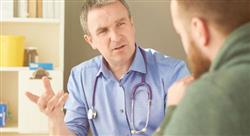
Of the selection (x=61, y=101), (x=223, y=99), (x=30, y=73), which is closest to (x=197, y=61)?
(x=223, y=99)

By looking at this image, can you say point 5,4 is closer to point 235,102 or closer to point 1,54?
point 1,54

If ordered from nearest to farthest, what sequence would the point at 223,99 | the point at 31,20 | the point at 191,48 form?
the point at 223,99 < the point at 191,48 < the point at 31,20

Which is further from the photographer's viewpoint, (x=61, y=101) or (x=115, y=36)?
(x=115, y=36)

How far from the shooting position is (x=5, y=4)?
2.33m

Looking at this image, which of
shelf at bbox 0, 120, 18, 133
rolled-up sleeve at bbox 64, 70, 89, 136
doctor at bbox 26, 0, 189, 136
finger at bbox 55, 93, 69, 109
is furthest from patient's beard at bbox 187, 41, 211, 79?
shelf at bbox 0, 120, 18, 133

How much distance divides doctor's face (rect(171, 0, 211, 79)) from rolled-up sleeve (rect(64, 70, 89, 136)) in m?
0.99

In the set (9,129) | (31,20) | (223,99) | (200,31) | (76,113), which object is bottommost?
(9,129)

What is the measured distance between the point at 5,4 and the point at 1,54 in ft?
0.93

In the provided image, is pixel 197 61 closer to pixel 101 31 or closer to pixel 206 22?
pixel 206 22

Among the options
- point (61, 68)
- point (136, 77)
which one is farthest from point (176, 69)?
point (61, 68)

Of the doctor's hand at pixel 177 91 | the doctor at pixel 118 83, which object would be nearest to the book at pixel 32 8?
the doctor at pixel 118 83

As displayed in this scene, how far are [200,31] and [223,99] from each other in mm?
161

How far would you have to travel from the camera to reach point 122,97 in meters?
1.77

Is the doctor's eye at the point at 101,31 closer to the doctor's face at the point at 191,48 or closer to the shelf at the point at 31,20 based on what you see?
the shelf at the point at 31,20
